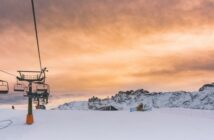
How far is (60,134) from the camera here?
150 ft

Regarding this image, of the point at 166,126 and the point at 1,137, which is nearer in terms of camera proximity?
the point at 1,137

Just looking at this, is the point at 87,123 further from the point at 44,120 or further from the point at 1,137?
the point at 1,137

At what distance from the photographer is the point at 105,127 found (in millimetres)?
51281

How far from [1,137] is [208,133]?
63.5 feet

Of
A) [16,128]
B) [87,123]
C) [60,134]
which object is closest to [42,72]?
[60,134]

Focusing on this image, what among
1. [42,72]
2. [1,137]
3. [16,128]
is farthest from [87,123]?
[42,72]

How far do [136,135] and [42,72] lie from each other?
46.9 feet

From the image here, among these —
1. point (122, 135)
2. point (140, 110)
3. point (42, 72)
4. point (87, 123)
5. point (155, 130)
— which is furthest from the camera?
point (140, 110)

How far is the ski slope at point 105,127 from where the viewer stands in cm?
4456

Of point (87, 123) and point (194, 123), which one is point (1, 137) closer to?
point (87, 123)

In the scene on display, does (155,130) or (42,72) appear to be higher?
(42,72)

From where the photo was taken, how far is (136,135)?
45.4 meters

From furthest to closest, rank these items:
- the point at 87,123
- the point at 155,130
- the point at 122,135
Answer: the point at 87,123 → the point at 155,130 → the point at 122,135

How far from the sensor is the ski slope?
4456cm
